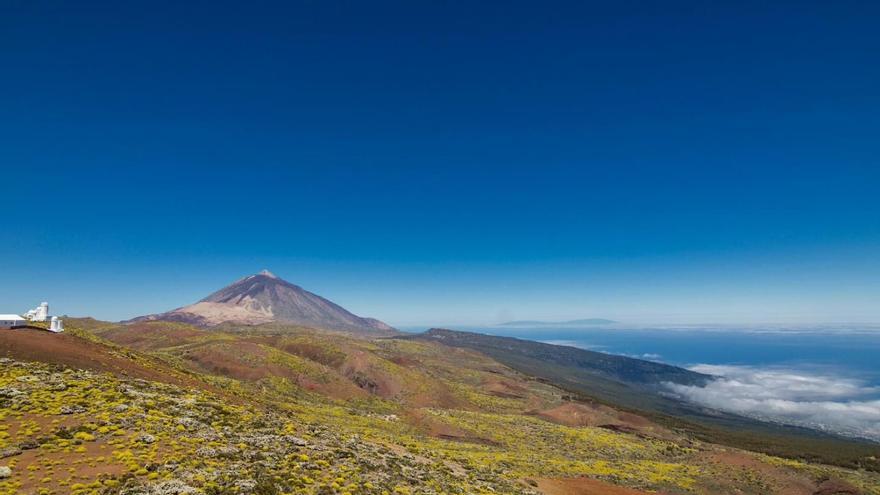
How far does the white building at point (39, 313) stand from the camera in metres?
45.5

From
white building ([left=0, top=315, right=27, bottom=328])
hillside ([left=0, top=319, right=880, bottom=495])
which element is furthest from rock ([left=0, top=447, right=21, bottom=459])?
white building ([left=0, top=315, right=27, bottom=328])

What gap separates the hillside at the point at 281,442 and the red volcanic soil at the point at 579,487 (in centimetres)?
27

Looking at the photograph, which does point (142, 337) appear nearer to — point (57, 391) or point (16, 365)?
point (16, 365)

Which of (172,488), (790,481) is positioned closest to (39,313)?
(172,488)

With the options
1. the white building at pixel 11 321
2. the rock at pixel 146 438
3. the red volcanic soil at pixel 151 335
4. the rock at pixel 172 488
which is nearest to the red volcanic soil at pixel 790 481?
the rock at pixel 172 488

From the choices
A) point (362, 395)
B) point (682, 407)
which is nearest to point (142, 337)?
point (362, 395)

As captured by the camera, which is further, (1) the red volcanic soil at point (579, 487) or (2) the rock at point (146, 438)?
(1) the red volcanic soil at point (579, 487)

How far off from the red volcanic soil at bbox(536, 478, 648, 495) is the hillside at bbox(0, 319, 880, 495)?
268mm

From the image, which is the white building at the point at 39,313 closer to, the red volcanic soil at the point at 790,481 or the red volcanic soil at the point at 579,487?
the red volcanic soil at the point at 579,487

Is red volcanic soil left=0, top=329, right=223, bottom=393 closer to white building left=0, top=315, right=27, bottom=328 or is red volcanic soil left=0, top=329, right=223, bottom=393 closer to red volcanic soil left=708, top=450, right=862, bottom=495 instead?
white building left=0, top=315, right=27, bottom=328

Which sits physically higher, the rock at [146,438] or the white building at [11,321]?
the white building at [11,321]

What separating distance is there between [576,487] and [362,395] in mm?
46543

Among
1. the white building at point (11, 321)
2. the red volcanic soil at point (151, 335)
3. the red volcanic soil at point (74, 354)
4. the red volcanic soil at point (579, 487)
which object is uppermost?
the white building at point (11, 321)

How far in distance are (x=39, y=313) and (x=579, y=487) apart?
2367 inches
